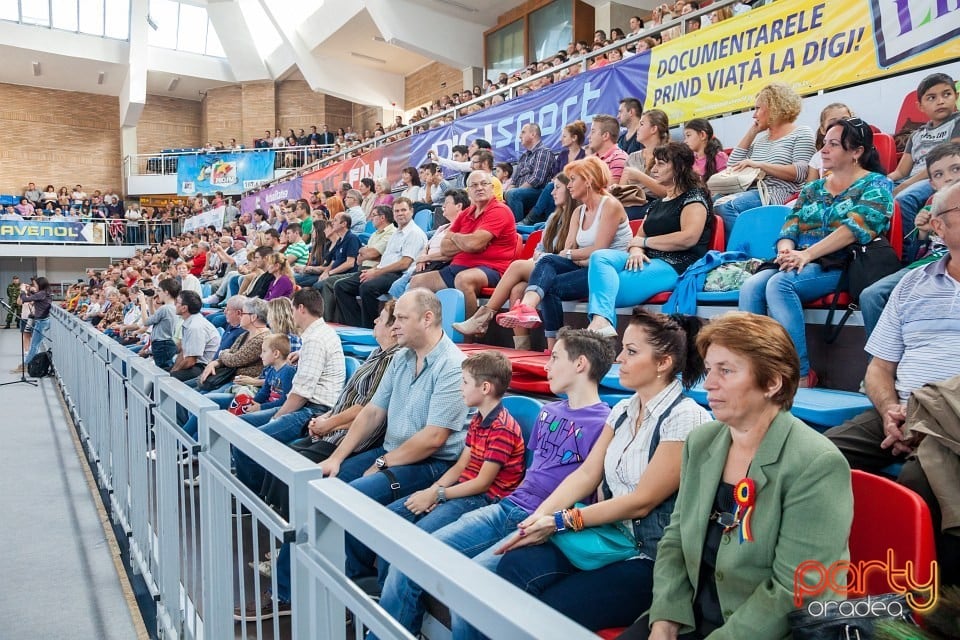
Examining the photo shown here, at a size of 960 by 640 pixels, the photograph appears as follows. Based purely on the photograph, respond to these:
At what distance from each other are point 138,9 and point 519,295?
60.9 ft

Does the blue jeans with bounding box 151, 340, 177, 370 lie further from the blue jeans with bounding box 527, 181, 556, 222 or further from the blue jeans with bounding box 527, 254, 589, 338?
the blue jeans with bounding box 527, 254, 589, 338

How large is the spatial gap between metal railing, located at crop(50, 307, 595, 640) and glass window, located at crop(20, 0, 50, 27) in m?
19.1

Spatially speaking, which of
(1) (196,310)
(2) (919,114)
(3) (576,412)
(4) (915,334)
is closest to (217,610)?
(3) (576,412)

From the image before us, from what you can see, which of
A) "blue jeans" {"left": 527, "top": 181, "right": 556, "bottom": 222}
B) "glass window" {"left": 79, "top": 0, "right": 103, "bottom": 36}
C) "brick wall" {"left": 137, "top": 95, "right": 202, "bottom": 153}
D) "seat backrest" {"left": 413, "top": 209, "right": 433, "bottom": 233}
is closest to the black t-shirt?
"blue jeans" {"left": 527, "top": 181, "right": 556, "bottom": 222}

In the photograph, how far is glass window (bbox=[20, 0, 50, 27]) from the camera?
59.2 feet

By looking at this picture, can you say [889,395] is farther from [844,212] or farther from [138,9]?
[138,9]

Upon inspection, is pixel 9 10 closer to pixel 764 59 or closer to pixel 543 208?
pixel 543 208

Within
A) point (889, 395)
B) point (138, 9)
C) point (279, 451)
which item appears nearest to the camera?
point (279, 451)

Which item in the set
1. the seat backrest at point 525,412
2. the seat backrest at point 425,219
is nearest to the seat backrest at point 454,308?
the seat backrest at point 525,412

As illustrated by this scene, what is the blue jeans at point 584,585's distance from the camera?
63.6 inches

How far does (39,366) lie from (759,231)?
10.1 metres

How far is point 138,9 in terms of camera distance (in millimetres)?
17906

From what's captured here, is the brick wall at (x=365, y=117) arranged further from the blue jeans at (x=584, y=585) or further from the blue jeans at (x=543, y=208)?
the blue jeans at (x=584, y=585)

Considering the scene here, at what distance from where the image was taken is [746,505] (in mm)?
1308
